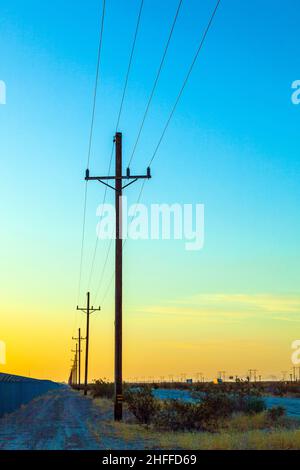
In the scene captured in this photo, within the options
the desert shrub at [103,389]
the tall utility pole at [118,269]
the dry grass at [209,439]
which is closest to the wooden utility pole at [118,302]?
the tall utility pole at [118,269]

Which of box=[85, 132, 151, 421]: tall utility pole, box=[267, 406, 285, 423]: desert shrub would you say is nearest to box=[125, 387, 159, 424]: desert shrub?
box=[85, 132, 151, 421]: tall utility pole

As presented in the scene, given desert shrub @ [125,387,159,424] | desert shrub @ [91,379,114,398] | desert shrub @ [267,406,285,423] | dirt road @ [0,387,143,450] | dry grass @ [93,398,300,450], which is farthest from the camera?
desert shrub @ [91,379,114,398]

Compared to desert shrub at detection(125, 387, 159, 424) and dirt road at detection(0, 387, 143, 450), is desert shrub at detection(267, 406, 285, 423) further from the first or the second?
dirt road at detection(0, 387, 143, 450)

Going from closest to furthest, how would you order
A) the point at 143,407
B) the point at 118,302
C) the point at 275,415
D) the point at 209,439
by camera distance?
the point at 209,439 → the point at 143,407 → the point at 118,302 → the point at 275,415

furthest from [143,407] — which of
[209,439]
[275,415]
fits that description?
[209,439]

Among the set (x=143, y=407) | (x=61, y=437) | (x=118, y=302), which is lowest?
(x=61, y=437)

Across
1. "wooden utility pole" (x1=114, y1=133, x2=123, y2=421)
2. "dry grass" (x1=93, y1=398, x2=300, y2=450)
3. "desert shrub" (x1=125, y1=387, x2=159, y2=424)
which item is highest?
"wooden utility pole" (x1=114, y1=133, x2=123, y2=421)

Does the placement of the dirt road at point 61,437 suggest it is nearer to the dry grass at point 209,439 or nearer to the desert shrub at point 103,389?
the dry grass at point 209,439

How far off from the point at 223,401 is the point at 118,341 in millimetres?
5609

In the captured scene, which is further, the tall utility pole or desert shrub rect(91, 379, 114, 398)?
desert shrub rect(91, 379, 114, 398)

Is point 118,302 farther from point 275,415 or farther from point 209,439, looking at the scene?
point 209,439
